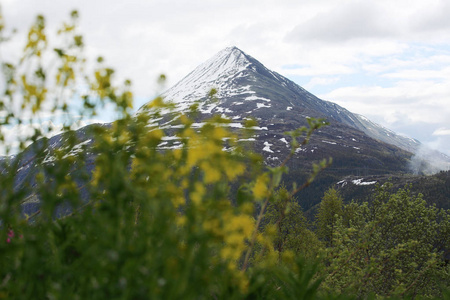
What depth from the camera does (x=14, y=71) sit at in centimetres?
229

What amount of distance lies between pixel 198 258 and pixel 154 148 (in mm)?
602

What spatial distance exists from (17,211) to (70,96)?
0.82 m

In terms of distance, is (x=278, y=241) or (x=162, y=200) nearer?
(x=162, y=200)

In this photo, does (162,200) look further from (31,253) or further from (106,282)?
(31,253)

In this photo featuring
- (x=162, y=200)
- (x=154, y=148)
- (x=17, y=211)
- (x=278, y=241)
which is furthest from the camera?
(x=278, y=241)

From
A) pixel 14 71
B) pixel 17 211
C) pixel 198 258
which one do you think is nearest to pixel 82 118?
pixel 14 71

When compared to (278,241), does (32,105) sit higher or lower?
higher

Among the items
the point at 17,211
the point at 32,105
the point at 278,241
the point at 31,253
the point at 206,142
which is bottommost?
the point at 278,241

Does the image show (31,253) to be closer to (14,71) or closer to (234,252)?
(234,252)

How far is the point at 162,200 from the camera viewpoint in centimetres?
146

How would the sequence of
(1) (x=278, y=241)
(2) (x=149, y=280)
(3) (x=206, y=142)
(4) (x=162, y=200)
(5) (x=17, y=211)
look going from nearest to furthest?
(2) (x=149, y=280) < (4) (x=162, y=200) < (3) (x=206, y=142) < (5) (x=17, y=211) < (1) (x=278, y=241)

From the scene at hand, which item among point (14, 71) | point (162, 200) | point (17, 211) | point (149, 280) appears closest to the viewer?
point (149, 280)

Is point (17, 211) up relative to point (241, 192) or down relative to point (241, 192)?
down

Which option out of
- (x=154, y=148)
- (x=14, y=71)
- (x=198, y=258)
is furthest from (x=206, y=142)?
(x=14, y=71)
